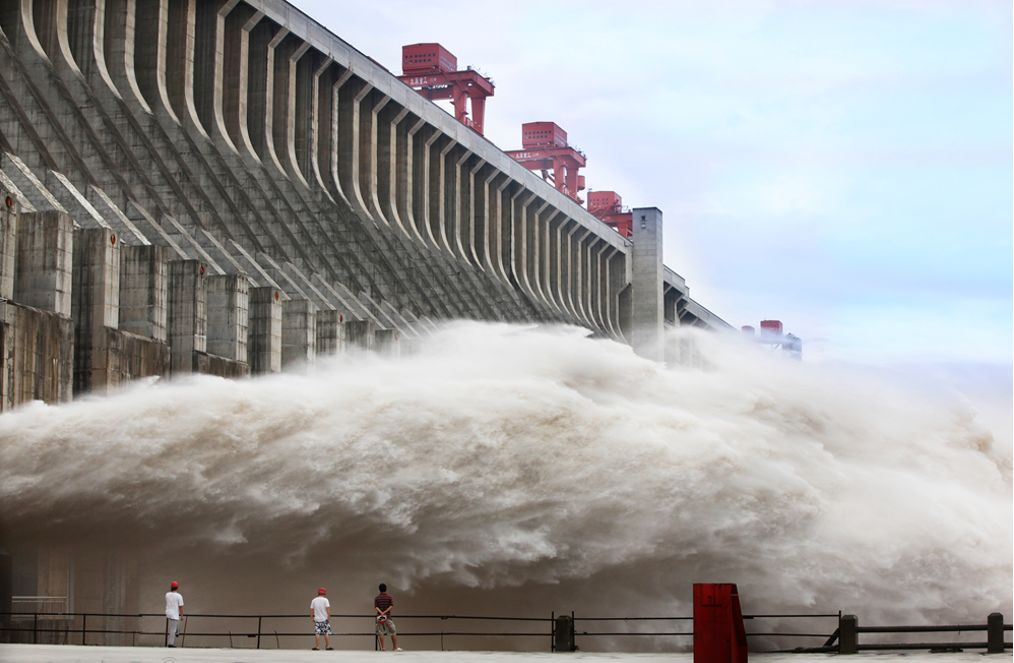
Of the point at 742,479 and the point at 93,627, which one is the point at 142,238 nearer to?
the point at 93,627

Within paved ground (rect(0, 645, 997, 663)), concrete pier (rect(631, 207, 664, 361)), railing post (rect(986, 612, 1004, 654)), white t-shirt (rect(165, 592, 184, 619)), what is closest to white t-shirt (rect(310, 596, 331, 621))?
paved ground (rect(0, 645, 997, 663))

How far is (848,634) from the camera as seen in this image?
87.4ft

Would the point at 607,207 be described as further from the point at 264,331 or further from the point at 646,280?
the point at 264,331

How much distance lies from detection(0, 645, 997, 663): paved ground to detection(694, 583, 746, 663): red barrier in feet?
9.49

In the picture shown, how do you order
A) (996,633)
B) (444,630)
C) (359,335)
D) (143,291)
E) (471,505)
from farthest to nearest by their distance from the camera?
(359,335) → (143,291) → (444,630) → (471,505) → (996,633)

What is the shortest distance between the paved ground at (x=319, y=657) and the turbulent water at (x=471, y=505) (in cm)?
552

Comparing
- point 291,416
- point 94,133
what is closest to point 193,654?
point 291,416

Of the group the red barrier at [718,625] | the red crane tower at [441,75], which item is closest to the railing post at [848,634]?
the red barrier at [718,625]

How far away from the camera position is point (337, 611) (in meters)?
33.9

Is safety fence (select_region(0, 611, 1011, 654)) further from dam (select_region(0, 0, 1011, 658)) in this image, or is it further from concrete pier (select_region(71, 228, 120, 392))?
concrete pier (select_region(71, 228, 120, 392))

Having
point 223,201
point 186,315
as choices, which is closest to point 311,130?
point 223,201

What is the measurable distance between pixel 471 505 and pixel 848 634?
885cm

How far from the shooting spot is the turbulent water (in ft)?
104

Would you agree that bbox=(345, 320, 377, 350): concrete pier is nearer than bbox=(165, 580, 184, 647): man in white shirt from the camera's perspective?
No
